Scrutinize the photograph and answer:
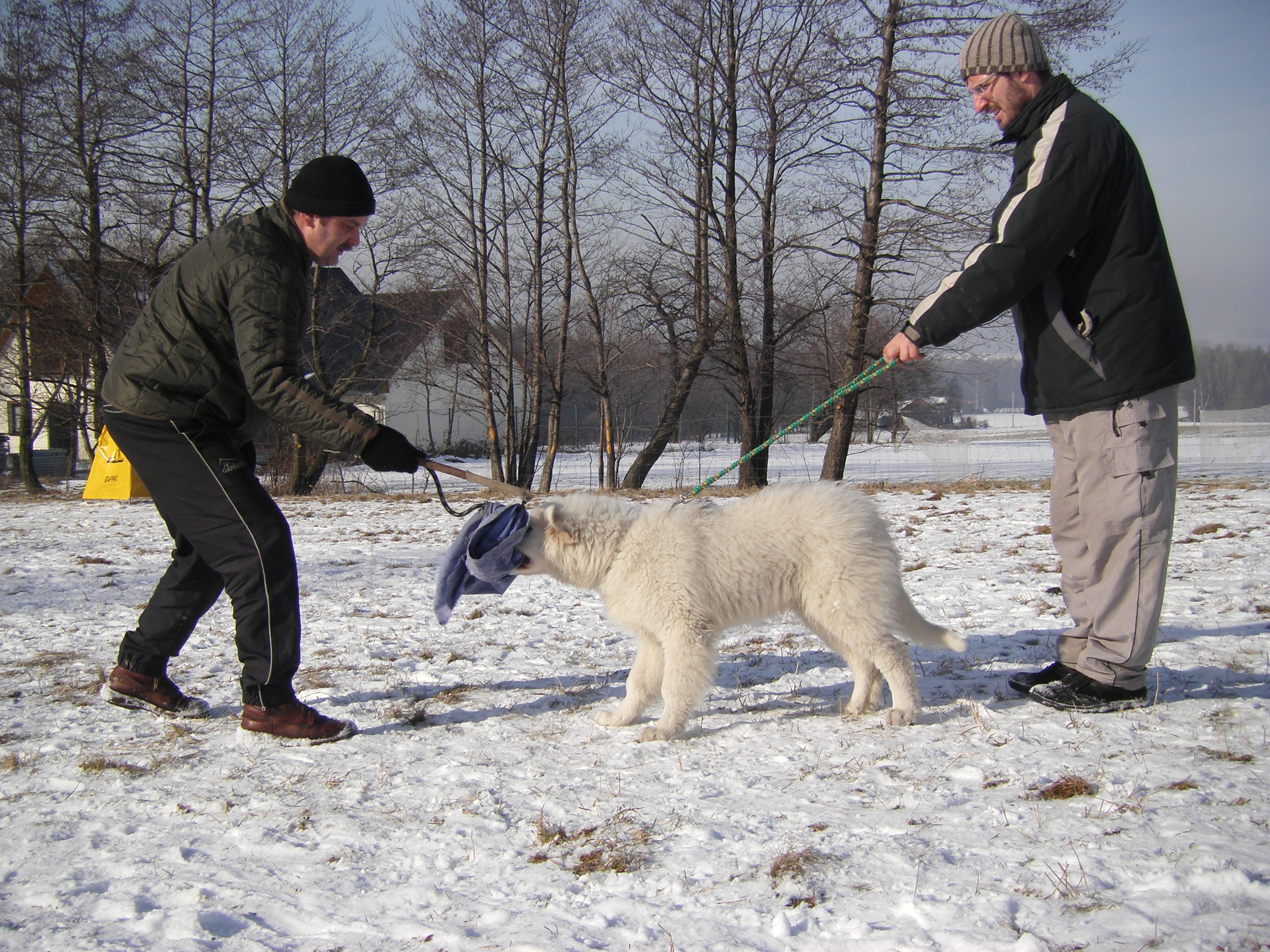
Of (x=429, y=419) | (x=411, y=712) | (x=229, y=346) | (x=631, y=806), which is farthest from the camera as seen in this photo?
(x=429, y=419)

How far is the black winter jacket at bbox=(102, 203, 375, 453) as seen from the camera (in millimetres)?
3279

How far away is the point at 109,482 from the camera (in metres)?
13.6

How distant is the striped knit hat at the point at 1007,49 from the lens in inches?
133

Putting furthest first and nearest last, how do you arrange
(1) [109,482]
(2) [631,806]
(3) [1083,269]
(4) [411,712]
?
(1) [109,482]
(4) [411,712]
(3) [1083,269]
(2) [631,806]

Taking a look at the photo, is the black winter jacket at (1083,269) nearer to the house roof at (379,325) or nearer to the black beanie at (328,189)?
the black beanie at (328,189)

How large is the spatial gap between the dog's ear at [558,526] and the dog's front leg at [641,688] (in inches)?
21.7

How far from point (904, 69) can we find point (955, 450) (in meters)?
8.02

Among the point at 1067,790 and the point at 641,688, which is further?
the point at 641,688

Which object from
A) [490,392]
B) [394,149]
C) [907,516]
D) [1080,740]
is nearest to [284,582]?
[1080,740]

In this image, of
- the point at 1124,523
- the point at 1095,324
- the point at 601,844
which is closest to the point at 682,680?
the point at 601,844

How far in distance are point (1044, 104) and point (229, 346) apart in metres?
3.61

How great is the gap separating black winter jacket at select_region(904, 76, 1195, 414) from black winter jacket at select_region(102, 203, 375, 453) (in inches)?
104

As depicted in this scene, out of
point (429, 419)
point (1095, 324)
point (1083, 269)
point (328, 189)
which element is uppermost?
point (429, 419)

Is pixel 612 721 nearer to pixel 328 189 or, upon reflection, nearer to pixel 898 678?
pixel 898 678
